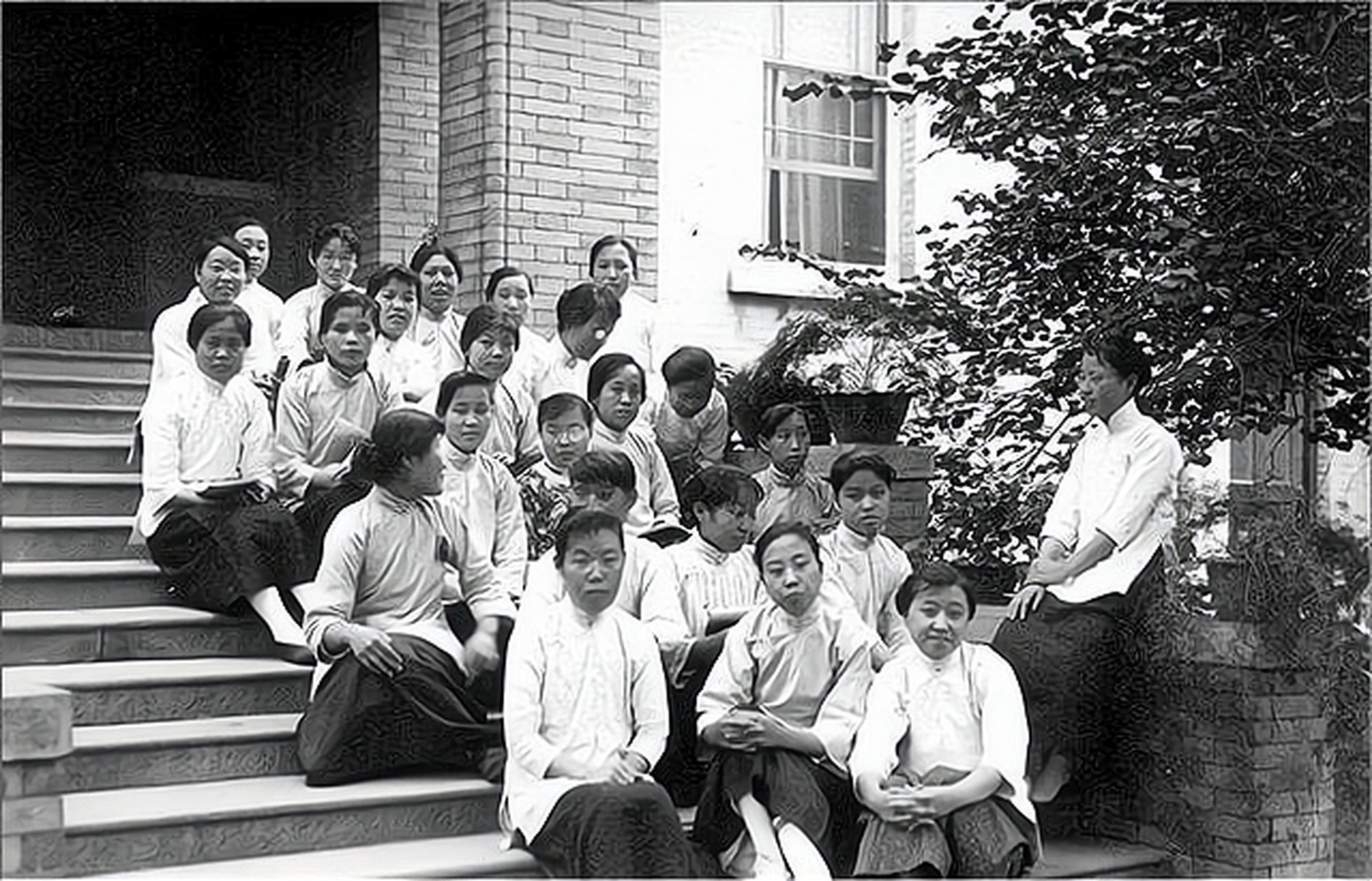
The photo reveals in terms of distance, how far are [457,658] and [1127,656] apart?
2.25 meters

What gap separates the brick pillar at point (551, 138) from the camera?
6527 millimetres

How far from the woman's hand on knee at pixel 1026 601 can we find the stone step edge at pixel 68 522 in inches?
112

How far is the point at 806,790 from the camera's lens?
464 cm

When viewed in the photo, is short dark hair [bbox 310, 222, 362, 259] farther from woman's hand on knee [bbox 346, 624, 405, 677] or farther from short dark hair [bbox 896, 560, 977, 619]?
short dark hair [bbox 896, 560, 977, 619]

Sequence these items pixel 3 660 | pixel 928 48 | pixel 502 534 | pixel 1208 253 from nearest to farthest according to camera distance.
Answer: pixel 3 660
pixel 502 534
pixel 1208 253
pixel 928 48

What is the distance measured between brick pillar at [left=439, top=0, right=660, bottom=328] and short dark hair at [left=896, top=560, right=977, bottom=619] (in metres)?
2.14

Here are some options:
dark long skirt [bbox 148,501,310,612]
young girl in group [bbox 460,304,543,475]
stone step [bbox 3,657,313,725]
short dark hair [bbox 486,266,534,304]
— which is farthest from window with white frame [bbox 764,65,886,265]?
stone step [bbox 3,657,313,725]

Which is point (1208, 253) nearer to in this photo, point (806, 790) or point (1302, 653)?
point (1302, 653)

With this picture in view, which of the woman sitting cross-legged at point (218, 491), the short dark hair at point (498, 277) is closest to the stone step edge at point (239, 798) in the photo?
the woman sitting cross-legged at point (218, 491)

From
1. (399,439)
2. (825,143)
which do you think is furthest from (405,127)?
(399,439)

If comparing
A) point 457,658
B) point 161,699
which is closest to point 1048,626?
point 457,658

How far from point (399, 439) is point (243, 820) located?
4.07ft

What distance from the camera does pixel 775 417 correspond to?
582 centimetres

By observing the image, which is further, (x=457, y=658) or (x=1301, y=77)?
(x=1301, y=77)
